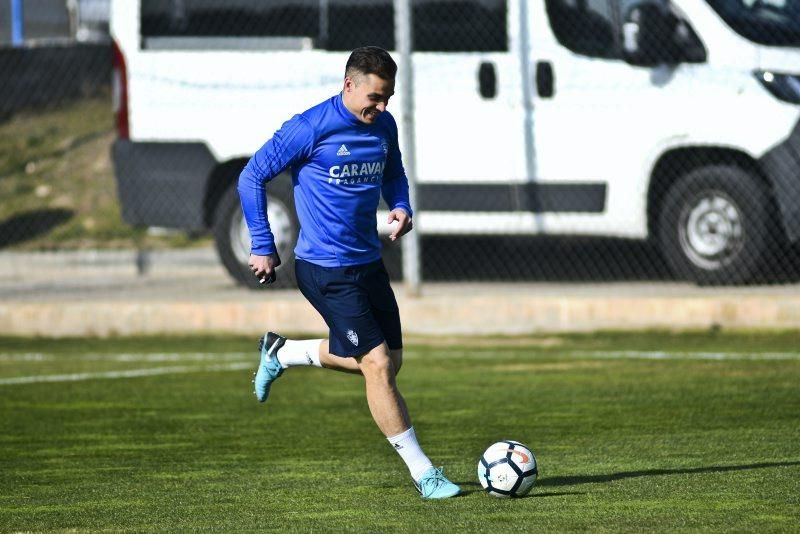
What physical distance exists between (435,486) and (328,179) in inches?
49.2

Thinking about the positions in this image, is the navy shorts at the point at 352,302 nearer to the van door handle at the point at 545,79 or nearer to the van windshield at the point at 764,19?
the van door handle at the point at 545,79

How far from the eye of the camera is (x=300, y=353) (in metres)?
7.45

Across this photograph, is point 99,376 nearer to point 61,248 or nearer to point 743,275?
point 743,275

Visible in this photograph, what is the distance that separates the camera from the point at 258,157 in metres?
6.83

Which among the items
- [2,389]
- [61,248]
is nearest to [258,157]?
[2,389]

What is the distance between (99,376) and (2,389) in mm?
719

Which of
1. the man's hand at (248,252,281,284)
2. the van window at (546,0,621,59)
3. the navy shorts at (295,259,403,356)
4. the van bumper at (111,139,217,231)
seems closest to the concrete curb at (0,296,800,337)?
the van bumper at (111,139,217,231)

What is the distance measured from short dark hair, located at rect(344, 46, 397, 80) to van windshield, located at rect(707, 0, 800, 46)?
274 inches

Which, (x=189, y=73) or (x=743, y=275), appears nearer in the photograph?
(x=743, y=275)

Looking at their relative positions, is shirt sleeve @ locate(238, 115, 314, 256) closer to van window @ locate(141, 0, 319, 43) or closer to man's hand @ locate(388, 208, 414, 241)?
man's hand @ locate(388, 208, 414, 241)

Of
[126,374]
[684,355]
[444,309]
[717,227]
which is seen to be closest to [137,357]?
[126,374]

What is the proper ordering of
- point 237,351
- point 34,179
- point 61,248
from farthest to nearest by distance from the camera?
point 34,179 < point 61,248 < point 237,351

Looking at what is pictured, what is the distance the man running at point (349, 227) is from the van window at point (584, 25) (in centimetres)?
655

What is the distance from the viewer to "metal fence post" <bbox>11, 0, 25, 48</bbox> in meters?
27.7
